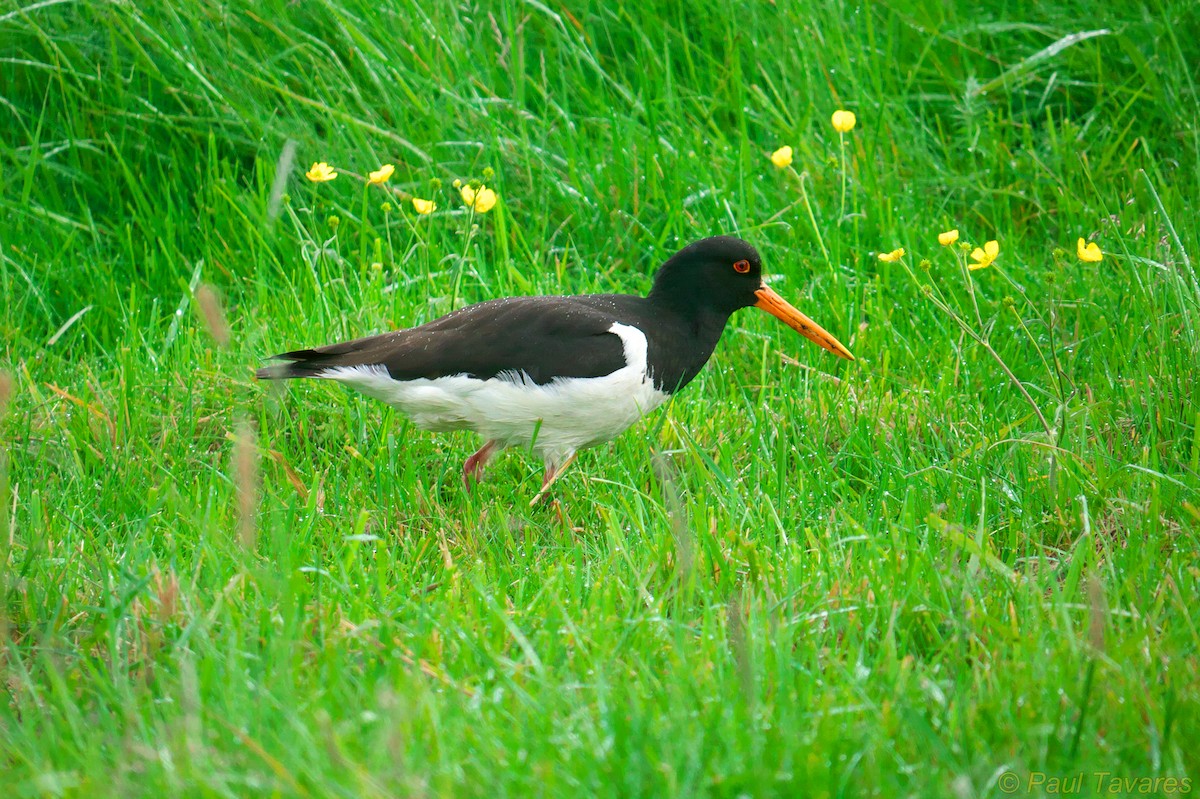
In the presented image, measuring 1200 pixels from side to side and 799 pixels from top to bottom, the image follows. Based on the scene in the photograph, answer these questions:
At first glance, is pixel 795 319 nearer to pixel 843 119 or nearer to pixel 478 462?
pixel 843 119

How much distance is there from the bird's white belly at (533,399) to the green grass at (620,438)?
20cm

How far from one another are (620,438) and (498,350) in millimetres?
703

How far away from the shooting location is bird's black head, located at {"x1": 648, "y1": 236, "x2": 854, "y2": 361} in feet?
14.7

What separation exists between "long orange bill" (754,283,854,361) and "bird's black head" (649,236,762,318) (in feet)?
0.38

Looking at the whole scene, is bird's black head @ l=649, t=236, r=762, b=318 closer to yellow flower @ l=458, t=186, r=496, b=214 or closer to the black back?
the black back

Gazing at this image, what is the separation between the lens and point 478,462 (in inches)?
172

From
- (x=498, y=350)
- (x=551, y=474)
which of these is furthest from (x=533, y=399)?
(x=551, y=474)

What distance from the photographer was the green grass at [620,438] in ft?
8.05

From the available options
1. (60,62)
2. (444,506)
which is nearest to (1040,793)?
(444,506)

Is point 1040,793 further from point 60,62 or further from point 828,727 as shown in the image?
point 60,62

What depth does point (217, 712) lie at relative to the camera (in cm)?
252

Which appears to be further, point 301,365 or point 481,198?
point 481,198

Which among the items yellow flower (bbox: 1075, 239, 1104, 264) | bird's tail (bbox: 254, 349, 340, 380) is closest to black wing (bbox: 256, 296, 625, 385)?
bird's tail (bbox: 254, 349, 340, 380)

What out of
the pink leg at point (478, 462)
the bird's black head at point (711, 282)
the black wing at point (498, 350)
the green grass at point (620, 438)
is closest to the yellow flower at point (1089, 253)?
the green grass at point (620, 438)
